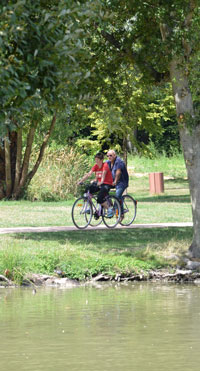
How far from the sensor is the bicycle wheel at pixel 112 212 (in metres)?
19.5

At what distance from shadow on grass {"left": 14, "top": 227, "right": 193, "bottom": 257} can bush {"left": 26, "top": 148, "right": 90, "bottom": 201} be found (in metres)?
11.7

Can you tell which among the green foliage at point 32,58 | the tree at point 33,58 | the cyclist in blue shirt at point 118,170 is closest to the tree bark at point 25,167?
the cyclist in blue shirt at point 118,170

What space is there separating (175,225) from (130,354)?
11.3m

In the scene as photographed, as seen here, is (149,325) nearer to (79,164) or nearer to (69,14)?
(69,14)

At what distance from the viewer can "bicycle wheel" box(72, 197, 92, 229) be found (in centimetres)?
1941

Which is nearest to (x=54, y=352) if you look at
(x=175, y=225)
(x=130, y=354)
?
(x=130, y=354)

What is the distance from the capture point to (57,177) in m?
31.2

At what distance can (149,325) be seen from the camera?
10750 mm

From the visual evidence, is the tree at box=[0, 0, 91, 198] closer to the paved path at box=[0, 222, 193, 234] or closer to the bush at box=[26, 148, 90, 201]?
the paved path at box=[0, 222, 193, 234]

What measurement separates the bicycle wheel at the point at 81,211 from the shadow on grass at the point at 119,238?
21.5 inches

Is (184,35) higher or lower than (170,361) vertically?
higher

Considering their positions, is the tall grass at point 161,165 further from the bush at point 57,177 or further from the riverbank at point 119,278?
the riverbank at point 119,278

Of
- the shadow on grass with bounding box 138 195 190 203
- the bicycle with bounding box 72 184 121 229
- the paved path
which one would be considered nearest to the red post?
the shadow on grass with bounding box 138 195 190 203

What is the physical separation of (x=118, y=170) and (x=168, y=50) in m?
5.00
